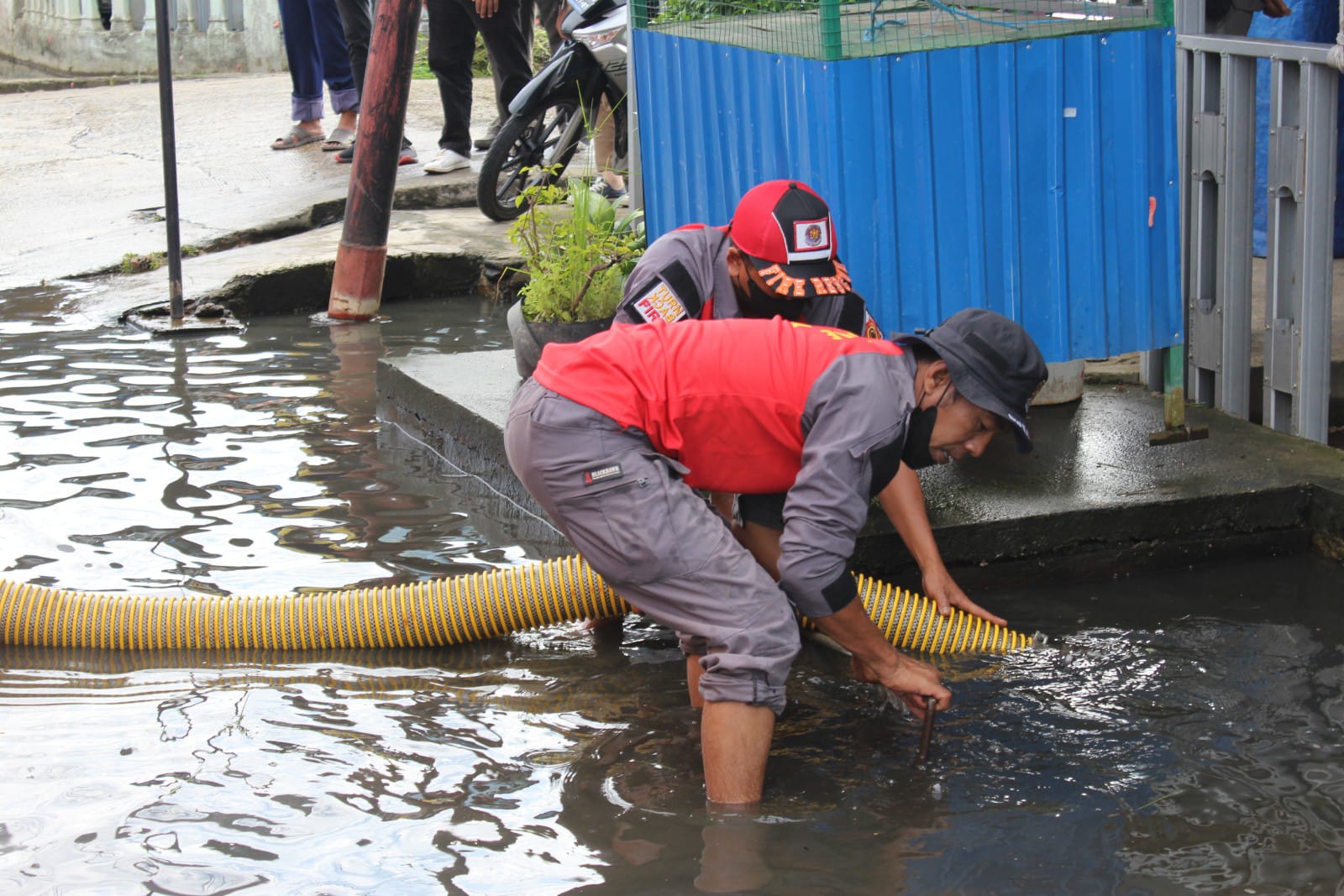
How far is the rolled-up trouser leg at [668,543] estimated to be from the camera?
129 inches

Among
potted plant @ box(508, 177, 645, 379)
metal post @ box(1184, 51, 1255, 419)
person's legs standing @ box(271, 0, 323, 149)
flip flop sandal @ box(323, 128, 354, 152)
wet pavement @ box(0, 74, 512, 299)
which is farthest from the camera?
flip flop sandal @ box(323, 128, 354, 152)

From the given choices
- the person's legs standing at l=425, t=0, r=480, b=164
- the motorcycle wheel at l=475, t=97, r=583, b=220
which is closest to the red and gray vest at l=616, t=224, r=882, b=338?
the motorcycle wheel at l=475, t=97, r=583, b=220

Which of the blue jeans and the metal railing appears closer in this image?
the metal railing

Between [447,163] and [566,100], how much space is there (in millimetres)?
1837

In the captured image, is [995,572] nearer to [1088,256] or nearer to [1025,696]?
[1025,696]

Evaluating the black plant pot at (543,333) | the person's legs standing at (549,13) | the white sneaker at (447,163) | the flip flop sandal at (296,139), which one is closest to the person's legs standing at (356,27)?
the white sneaker at (447,163)

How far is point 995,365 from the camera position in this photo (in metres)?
3.13

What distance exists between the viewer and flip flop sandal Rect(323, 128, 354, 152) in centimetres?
1145

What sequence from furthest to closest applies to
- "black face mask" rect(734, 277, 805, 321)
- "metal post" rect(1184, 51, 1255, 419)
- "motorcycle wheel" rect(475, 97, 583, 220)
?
"motorcycle wheel" rect(475, 97, 583, 220), "metal post" rect(1184, 51, 1255, 419), "black face mask" rect(734, 277, 805, 321)

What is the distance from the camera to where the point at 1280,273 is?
17.0 feet

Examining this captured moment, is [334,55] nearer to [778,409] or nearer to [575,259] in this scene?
[575,259]

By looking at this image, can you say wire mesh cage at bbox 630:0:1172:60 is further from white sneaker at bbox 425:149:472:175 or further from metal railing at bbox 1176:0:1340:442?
white sneaker at bbox 425:149:472:175

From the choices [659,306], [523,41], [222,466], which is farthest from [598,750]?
[523,41]

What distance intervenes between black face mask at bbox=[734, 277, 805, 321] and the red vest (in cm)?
73
